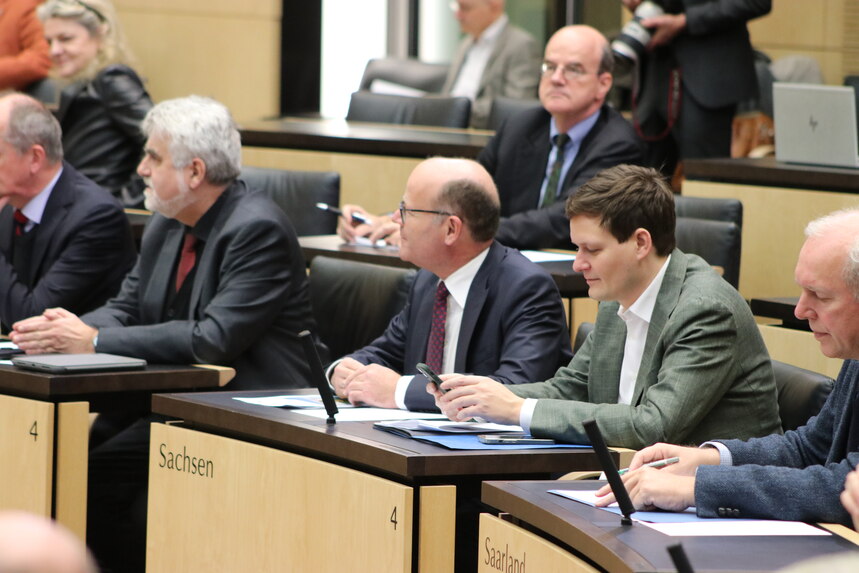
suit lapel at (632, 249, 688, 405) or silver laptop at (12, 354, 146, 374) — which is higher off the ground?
suit lapel at (632, 249, 688, 405)

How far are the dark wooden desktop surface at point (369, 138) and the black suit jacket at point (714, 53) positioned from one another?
93 centimetres

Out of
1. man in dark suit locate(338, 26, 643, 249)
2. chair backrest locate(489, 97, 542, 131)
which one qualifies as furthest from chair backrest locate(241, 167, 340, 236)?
chair backrest locate(489, 97, 542, 131)

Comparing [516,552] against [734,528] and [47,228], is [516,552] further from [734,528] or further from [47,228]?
[47,228]

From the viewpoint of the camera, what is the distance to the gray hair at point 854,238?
7.51 ft

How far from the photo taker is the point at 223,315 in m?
3.88

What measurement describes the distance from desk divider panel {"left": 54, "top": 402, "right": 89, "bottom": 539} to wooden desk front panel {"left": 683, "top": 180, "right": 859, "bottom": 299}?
8.76ft

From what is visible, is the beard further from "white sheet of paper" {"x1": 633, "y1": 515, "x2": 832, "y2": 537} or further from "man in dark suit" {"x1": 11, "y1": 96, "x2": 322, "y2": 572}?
"white sheet of paper" {"x1": 633, "y1": 515, "x2": 832, "y2": 537}

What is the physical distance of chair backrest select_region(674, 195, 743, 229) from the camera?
461cm

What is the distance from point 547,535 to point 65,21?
16.9 ft

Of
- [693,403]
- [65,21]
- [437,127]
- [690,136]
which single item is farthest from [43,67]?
[693,403]

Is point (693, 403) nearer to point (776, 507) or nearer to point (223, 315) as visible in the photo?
point (776, 507)

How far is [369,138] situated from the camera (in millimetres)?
6203

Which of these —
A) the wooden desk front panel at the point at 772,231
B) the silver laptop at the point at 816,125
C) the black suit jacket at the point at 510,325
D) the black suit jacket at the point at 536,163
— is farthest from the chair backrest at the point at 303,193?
the black suit jacket at the point at 510,325

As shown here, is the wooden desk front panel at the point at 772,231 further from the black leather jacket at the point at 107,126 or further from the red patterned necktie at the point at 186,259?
the black leather jacket at the point at 107,126
